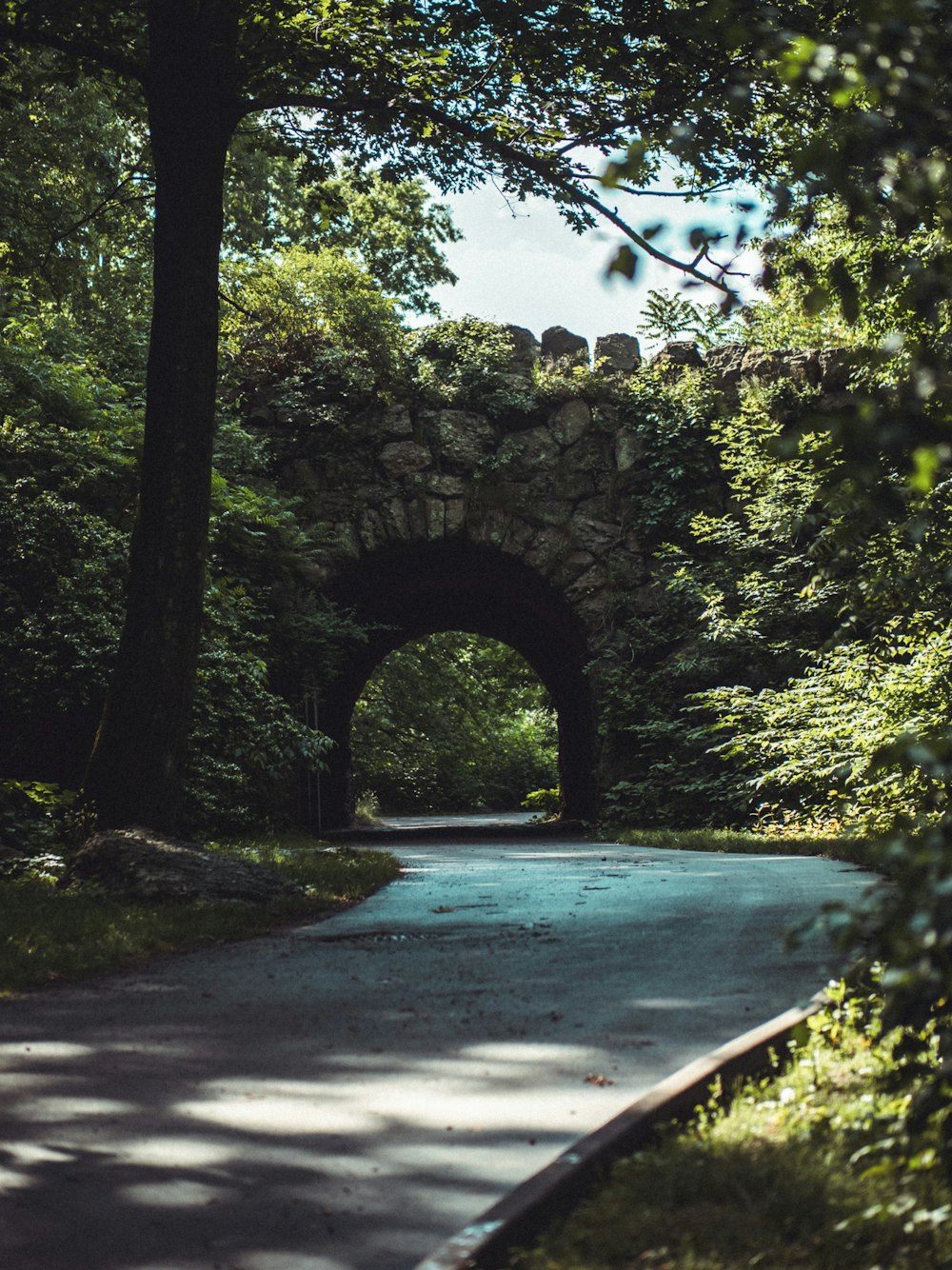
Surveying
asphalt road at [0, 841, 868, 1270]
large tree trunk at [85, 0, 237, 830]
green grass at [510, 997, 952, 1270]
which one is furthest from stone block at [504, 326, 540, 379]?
green grass at [510, 997, 952, 1270]

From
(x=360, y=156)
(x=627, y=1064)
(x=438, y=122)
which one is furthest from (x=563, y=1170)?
(x=360, y=156)

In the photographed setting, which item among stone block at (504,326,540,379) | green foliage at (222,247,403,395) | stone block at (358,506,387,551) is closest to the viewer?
stone block at (358,506,387,551)

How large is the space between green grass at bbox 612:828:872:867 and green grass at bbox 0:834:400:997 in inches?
179

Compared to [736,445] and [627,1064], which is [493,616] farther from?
[627,1064]

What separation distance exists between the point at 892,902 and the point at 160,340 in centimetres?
881

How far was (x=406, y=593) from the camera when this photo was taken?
882 inches

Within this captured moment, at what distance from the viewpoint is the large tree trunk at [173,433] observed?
923 centimetres

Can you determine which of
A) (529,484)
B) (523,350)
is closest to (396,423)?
(529,484)

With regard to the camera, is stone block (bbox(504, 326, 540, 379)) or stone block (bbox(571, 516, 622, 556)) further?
stone block (bbox(504, 326, 540, 379))

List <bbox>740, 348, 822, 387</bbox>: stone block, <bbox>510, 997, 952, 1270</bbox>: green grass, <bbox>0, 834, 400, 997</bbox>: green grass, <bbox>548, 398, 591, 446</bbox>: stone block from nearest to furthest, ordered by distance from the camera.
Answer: <bbox>510, 997, 952, 1270</bbox>: green grass, <bbox>0, 834, 400, 997</bbox>: green grass, <bbox>740, 348, 822, 387</bbox>: stone block, <bbox>548, 398, 591, 446</bbox>: stone block

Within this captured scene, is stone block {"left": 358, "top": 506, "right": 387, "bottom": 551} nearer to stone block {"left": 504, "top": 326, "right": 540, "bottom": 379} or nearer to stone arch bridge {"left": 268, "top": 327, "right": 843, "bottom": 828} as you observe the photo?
stone arch bridge {"left": 268, "top": 327, "right": 843, "bottom": 828}

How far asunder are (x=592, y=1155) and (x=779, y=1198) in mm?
467

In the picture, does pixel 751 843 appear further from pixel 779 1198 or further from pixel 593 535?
pixel 779 1198

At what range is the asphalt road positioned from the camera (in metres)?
2.93
